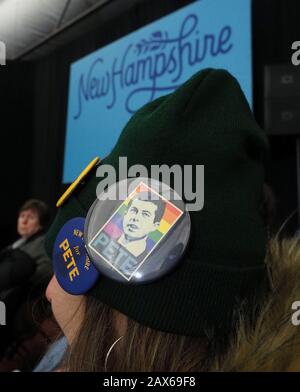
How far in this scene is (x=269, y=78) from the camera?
185 centimetres

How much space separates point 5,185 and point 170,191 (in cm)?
427

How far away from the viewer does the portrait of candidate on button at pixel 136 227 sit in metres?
0.39

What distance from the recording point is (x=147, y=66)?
2586 millimetres

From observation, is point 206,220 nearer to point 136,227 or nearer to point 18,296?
point 136,227

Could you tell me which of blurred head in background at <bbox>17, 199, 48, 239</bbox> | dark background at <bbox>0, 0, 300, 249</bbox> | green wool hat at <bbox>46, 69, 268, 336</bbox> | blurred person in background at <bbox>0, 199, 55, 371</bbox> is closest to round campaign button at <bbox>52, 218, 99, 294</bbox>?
green wool hat at <bbox>46, 69, 268, 336</bbox>

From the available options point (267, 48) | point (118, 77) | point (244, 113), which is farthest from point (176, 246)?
point (118, 77)

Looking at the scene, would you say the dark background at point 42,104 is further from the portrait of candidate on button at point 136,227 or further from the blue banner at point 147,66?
the portrait of candidate on button at point 136,227

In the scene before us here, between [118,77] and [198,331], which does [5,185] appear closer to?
[118,77]

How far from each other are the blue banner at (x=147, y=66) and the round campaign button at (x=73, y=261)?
1.75 meters

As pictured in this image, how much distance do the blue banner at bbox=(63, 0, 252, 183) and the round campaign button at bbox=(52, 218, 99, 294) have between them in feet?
5.73

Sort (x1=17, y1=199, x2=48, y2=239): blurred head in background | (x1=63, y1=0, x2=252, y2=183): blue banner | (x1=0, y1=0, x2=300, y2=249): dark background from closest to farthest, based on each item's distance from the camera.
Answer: (x1=63, y1=0, x2=252, y2=183): blue banner
(x1=17, y1=199, x2=48, y2=239): blurred head in background
(x1=0, y1=0, x2=300, y2=249): dark background

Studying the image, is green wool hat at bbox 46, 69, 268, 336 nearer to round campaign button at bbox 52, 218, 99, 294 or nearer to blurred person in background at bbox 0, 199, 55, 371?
round campaign button at bbox 52, 218, 99, 294

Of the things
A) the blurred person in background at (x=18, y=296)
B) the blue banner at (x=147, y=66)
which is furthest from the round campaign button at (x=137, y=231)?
the blue banner at (x=147, y=66)

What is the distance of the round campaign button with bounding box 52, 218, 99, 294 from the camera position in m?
0.40
